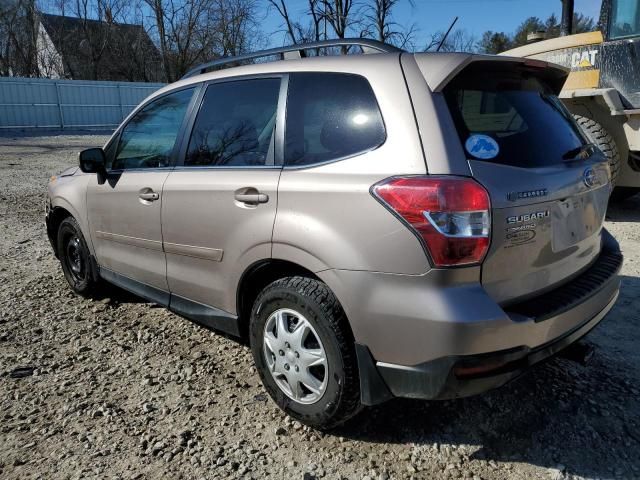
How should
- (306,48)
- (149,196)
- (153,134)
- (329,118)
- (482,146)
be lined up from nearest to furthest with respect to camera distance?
(482,146) → (329,118) → (306,48) → (149,196) → (153,134)

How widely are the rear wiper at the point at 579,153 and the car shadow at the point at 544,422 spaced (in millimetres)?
1079

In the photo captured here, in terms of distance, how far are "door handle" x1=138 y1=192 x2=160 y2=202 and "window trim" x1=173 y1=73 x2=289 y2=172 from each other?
0.68 ft

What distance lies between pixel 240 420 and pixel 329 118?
5.35ft

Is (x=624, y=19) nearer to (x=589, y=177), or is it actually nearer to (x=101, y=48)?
(x=589, y=177)

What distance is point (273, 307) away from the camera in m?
2.58

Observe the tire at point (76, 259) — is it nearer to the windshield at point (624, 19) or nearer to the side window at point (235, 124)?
the side window at point (235, 124)

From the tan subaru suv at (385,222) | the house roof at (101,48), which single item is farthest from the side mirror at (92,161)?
the house roof at (101,48)

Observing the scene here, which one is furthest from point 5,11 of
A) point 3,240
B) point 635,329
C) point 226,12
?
point 635,329

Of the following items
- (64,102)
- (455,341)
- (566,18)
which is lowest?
(455,341)

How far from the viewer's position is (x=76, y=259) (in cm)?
451

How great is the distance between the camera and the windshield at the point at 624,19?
5.70 metres

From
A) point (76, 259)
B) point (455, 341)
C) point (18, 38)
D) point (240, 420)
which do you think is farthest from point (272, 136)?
point (18, 38)

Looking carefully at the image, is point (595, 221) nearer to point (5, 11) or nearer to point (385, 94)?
point (385, 94)

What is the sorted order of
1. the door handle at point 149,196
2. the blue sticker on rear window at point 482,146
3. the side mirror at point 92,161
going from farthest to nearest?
1. the side mirror at point 92,161
2. the door handle at point 149,196
3. the blue sticker on rear window at point 482,146
